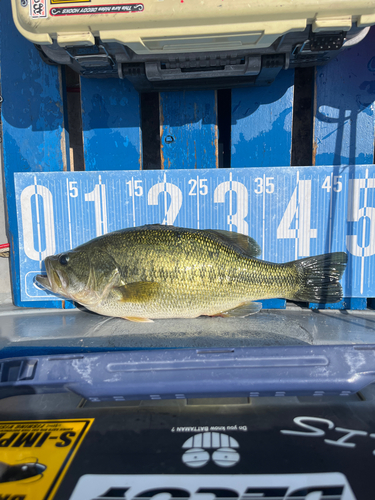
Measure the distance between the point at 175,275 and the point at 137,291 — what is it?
236 mm

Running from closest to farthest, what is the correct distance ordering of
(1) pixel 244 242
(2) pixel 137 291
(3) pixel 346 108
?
(2) pixel 137 291 < (1) pixel 244 242 < (3) pixel 346 108

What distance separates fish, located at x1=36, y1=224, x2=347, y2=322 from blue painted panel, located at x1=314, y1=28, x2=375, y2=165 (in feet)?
2.47

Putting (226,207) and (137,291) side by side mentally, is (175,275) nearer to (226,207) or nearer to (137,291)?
(137,291)

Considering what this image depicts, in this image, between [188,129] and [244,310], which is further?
[188,129]

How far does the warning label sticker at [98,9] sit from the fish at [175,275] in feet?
3.45

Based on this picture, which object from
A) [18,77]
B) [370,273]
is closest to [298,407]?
[370,273]

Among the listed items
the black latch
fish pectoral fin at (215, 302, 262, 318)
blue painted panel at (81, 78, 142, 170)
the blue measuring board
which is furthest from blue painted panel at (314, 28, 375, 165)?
blue painted panel at (81, 78, 142, 170)

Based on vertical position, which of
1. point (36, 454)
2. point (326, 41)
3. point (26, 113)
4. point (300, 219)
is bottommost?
point (36, 454)

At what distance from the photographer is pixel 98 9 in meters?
1.37

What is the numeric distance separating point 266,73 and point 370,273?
4.80 ft

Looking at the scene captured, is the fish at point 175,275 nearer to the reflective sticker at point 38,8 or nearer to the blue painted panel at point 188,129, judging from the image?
the blue painted panel at point 188,129

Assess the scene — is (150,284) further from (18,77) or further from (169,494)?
(18,77)

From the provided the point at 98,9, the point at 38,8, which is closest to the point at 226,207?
the point at 98,9

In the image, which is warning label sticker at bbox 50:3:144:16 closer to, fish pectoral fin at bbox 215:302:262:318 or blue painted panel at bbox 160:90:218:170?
blue painted panel at bbox 160:90:218:170
